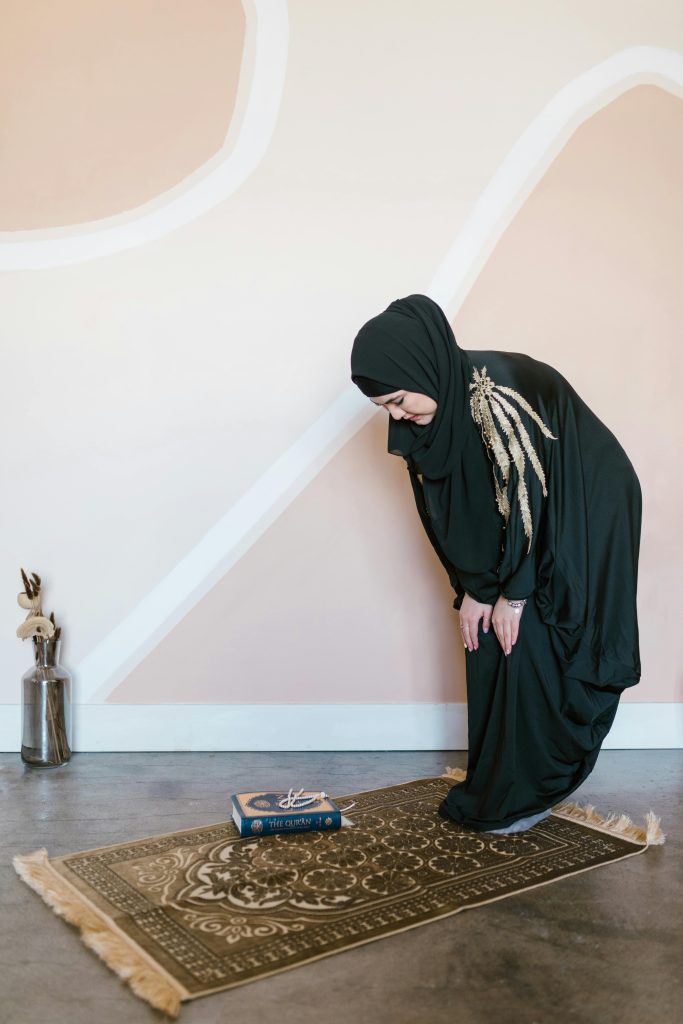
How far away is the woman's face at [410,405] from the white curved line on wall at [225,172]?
1.38 metres

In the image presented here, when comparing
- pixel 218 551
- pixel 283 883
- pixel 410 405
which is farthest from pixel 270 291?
pixel 283 883

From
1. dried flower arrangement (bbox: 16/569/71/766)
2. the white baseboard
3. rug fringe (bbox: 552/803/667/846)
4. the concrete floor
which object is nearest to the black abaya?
rug fringe (bbox: 552/803/667/846)

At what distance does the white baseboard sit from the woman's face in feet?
4.40

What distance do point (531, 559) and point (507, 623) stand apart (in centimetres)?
17

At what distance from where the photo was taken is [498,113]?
3.06 meters

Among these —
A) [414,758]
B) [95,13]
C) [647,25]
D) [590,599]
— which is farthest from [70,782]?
[647,25]

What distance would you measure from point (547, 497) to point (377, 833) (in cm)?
90

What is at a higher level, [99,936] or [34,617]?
[34,617]

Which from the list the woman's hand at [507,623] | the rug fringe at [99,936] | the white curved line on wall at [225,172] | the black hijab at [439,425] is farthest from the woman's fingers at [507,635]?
the white curved line on wall at [225,172]

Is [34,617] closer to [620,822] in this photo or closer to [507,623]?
[507,623]

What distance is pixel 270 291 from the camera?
118 inches

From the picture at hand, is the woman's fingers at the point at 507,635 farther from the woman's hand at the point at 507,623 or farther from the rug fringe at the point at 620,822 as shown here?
the rug fringe at the point at 620,822

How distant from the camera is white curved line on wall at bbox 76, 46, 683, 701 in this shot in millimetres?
2973

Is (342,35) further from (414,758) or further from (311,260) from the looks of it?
(414,758)
